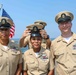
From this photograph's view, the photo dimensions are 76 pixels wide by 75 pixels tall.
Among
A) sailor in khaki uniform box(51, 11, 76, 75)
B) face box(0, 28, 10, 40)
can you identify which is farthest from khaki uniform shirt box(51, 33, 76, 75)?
face box(0, 28, 10, 40)

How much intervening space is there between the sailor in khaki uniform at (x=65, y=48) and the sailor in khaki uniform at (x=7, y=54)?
91cm

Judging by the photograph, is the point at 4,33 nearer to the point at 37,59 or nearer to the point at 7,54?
the point at 7,54

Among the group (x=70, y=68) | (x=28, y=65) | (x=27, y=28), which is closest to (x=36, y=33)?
(x=27, y=28)

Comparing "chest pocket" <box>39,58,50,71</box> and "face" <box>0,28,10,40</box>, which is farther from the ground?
"face" <box>0,28,10,40</box>

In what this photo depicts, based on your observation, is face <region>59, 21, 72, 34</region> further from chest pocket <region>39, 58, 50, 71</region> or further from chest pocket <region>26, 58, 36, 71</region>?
chest pocket <region>26, 58, 36, 71</region>

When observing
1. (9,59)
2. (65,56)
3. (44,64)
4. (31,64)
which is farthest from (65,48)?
(9,59)

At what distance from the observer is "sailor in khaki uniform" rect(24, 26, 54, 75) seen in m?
5.52

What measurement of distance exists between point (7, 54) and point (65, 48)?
1329mm

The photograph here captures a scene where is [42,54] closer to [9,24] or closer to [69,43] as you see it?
[69,43]

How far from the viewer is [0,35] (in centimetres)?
536

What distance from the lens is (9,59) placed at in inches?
211

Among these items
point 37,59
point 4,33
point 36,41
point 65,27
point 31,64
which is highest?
point 65,27

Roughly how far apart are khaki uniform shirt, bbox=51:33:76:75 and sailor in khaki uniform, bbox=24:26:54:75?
0.70ft

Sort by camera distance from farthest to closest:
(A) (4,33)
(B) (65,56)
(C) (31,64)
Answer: (C) (31,64) < (B) (65,56) < (A) (4,33)
